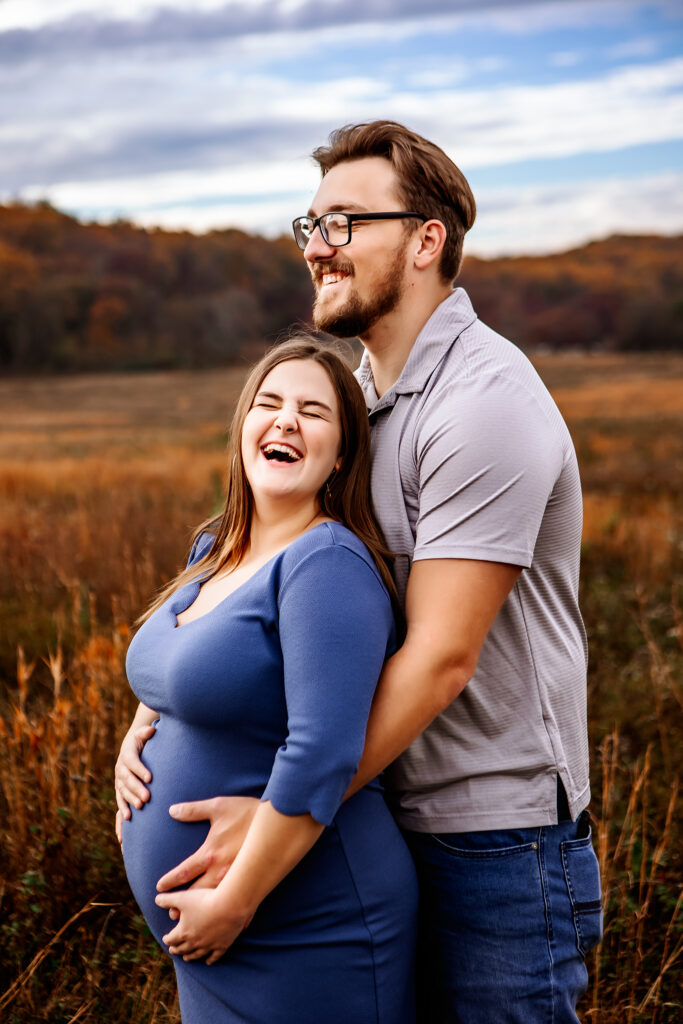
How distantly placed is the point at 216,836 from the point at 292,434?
2.89 ft

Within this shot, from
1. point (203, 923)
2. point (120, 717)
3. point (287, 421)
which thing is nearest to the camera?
point (203, 923)

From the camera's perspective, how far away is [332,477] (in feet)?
7.27

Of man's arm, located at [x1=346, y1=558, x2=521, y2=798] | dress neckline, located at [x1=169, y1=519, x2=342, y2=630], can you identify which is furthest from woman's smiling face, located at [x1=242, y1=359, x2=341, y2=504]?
man's arm, located at [x1=346, y1=558, x2=521, y2=798]

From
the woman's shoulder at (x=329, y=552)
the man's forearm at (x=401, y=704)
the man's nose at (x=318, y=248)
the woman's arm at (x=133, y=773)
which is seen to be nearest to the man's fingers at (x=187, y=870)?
the woman's arm at (x=133, y=773)

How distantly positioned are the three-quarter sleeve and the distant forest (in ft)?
187

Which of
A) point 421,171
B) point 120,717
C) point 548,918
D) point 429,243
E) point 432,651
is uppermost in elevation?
point 421,171

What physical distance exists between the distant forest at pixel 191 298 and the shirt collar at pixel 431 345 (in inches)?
2219

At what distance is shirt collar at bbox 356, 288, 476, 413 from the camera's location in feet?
7.36

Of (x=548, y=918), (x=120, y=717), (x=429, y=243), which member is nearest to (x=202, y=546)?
(x=429, y=243)

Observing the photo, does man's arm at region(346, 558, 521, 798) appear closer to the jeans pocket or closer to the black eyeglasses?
the jeans pocket

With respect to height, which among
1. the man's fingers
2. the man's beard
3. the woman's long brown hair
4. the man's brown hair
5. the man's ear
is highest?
the man's brown hair

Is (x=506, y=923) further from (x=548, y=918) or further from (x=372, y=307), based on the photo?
(x=372, y=307)

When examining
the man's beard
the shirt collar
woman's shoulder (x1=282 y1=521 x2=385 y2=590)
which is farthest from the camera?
the man's beard

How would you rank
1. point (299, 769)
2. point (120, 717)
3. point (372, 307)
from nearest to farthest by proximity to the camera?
point (299, 769)
point (372, 307)
point (120, 717)
